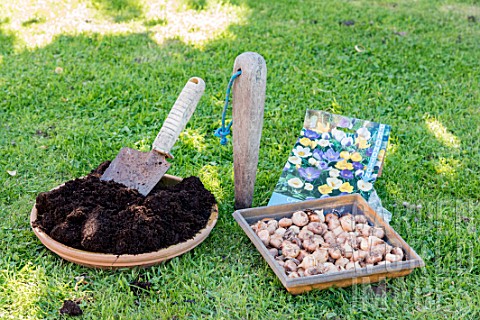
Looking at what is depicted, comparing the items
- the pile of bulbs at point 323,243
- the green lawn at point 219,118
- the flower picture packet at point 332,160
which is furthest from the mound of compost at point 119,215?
the flower picture packet at point 332,160

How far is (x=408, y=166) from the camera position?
3613mm

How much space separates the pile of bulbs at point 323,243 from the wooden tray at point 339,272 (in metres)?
0.04

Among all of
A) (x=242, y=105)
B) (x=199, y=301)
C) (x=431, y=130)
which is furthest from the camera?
(x=431, y=130)

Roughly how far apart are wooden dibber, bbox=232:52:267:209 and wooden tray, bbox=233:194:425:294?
18 centimetres

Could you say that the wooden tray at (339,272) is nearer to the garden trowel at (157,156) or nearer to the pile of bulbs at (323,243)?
the pile of bulbs at (323,243)

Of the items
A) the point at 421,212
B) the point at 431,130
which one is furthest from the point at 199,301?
the point at 431,130

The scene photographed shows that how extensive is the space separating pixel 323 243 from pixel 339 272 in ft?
0.90

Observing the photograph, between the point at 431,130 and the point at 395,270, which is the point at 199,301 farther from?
the point at 431,130

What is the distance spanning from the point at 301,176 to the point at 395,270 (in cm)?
88

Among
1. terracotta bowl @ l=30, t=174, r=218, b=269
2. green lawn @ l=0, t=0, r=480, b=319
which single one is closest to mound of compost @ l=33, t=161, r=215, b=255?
terracotta bowl @ l=30, t=174, r=218, b=269

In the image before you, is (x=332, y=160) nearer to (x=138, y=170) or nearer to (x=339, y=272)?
(x=339, y=272)

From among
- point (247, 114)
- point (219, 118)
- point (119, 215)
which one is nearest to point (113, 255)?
point (119, 215)

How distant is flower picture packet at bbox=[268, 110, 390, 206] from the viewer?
3264mm

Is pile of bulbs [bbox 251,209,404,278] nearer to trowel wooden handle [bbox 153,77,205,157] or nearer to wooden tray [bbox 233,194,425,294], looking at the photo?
wooden tray [bbox 233,194,425,294]
